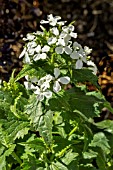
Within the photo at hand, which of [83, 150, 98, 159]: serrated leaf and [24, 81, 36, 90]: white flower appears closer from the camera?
[24, 81, 36, 90]: white flower

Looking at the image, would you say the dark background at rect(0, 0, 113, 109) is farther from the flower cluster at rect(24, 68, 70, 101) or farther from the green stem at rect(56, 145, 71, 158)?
the flower cluster at rect(24, 68, 70, 101)

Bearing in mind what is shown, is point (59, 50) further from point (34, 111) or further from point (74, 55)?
point (34, 111)

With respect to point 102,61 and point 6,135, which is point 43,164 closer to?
point 6,135

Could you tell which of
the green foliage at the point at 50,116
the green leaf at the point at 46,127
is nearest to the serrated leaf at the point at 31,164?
the green foliage at the point at 50,116

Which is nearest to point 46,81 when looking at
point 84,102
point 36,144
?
point 84,102

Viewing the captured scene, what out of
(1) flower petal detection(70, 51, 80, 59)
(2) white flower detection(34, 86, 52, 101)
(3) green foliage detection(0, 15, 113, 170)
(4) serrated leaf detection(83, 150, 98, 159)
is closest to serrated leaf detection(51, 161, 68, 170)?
(3) green foliage detection(0, 15, 113, 170)
